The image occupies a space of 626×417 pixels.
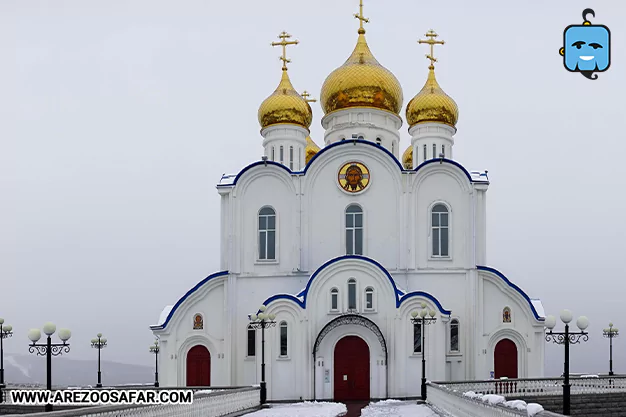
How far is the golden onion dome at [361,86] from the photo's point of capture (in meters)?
34.3

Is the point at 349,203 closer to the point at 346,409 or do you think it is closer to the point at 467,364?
the point at 467,364

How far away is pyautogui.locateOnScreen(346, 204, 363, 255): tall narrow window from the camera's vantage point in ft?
99.8

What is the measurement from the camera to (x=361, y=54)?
116 ft

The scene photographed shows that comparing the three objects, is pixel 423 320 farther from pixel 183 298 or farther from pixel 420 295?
pixel 183 298

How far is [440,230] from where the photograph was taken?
30.6 metres

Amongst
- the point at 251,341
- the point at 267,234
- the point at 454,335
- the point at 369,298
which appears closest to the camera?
the point at 369,298

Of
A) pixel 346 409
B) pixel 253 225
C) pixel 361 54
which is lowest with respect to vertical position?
pixel 346 409

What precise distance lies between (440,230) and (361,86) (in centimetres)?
749

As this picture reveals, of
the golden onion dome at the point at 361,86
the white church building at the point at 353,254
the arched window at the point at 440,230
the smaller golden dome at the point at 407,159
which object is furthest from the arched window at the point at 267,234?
the smaller golden dome at the point at 407,159

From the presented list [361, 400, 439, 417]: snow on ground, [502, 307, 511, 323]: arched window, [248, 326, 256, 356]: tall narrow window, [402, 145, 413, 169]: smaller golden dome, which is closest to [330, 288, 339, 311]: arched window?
[248, 326, 256, 356]: tall narrow window

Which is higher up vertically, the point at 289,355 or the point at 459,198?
the point at 459,198

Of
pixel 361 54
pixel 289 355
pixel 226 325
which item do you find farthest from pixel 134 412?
pixel 361 54


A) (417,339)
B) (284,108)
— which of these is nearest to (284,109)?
(284,108)

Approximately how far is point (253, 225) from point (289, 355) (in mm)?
5448
